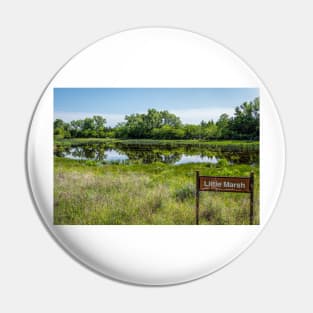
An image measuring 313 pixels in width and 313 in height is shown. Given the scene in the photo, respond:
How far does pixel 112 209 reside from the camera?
414 centimetres

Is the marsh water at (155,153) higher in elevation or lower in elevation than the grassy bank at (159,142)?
lower

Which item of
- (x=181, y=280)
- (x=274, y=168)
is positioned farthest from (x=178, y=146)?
(x=181, y=280)

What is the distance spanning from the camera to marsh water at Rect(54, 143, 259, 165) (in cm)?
415

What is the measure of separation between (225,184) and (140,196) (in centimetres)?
71

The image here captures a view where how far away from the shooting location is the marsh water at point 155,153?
4.15m

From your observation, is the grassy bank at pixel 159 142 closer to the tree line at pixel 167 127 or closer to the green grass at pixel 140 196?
the tree line at pixel 167 127

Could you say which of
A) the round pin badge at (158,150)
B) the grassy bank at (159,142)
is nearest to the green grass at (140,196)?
the round pin badge at (158,150)

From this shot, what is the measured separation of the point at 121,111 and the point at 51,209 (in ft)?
3.23

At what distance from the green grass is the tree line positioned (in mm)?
239

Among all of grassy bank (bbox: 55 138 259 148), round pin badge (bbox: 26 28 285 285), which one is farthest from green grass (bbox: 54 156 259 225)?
grassy bank (bbox: 55 138 259 148)

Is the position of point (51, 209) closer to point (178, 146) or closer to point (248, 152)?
point (178, 146)

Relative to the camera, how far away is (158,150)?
13.7ft

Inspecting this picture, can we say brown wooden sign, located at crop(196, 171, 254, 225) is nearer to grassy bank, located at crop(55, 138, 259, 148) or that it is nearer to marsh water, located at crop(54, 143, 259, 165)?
marsh water, located at crop(54, 143, 259, 165)

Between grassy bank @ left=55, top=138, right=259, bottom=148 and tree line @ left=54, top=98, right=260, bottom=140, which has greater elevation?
tree line @ left=54, top=98, right=260, bottom=140
